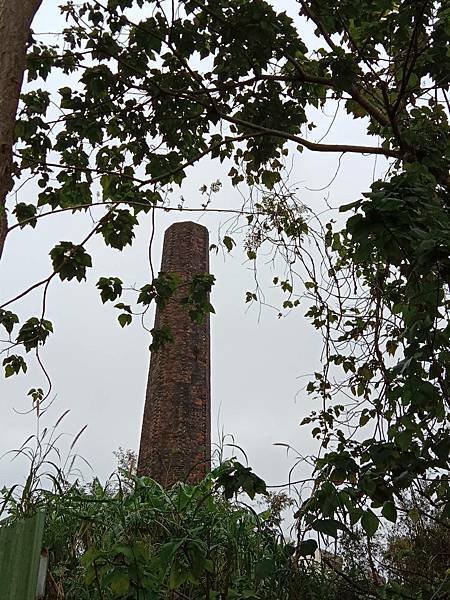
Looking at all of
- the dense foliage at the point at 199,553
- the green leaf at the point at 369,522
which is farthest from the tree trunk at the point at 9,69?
the green leaf at the point at 369,522

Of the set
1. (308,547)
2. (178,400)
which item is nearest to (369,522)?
(308,547)

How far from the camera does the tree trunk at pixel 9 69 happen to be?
1899 mm

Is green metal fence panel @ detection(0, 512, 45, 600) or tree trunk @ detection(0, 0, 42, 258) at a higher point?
tree trunk @ detection(0, 0, 42, 258)

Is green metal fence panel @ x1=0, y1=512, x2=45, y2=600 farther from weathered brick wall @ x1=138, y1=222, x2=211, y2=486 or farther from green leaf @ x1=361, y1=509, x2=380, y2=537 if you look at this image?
weathered brick wall @ x1=138, y1=222, x2=211, y2=486

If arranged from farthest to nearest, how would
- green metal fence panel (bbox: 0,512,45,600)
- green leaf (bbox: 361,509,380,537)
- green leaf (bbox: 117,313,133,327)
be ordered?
green leaf (bbox: 117,313,133,327) → green leaf (bbox: 361,509,380,537) → green metal fence panel (bbox: 0,512,45,600)

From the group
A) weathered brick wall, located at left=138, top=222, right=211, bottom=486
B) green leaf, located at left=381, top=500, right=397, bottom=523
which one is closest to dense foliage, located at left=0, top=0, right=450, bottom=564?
green leaf, located at left=381, top=500, right=397, bottom=523

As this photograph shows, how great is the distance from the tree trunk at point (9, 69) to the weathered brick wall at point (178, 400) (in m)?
6.06

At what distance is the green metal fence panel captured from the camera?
1.57 metres

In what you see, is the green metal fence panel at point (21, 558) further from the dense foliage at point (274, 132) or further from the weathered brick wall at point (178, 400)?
the weathered brick wall at point (178, 400)

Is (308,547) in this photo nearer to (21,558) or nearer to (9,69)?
(21,558)

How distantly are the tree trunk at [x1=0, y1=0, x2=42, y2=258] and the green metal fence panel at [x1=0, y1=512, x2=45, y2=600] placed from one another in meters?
0.80

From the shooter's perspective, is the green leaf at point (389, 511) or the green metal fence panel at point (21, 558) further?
the green leaf at point (389, 511)

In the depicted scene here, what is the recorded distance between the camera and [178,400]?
29.1ft

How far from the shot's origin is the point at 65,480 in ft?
11.4
